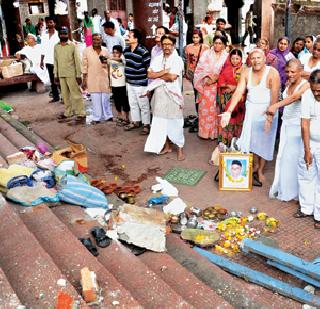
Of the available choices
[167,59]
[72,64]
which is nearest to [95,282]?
[167,59]

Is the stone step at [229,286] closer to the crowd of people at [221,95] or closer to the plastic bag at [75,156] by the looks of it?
the crowd of people at [221,95]

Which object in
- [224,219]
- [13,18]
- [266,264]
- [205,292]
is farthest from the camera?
[13,18]

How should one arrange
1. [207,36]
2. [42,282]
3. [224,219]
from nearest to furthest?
[42,282], [224,219], [207,36]

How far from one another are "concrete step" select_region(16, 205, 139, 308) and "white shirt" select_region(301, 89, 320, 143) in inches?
102

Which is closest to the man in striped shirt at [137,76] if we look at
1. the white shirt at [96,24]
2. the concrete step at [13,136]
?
the concrete step at [13,136]

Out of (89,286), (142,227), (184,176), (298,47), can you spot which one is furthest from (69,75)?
(89,286)

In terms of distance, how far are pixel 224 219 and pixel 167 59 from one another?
264 cm

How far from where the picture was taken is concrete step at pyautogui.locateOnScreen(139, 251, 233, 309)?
11.0ft

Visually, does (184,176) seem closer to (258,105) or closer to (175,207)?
(175,207)

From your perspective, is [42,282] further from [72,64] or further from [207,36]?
[207,36]

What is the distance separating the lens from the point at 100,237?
4.04m

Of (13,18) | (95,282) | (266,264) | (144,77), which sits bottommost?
(266,264)

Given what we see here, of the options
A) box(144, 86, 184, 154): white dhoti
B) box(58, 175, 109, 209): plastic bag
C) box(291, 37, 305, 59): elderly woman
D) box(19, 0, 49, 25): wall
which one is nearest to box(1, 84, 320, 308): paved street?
box(144, 86, 184, 154): white dhoti

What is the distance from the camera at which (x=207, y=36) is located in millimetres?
10961
